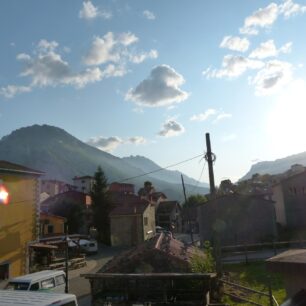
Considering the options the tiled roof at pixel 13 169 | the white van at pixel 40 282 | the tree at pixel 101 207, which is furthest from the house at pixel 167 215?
the white van at pixel 40 282

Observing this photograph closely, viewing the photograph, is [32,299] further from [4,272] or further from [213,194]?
[4,272]

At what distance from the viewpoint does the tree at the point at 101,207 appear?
210 feet

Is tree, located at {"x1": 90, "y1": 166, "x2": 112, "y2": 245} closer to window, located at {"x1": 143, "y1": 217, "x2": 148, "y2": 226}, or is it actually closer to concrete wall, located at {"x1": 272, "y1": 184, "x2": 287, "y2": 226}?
window, located at {"x1": 143, "y1": 217, "x2": 148, "y2": 226}

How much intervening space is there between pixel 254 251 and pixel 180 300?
22467 mm

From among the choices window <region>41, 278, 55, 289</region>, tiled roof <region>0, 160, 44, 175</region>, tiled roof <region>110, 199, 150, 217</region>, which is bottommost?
window <region>41, 278, 55, 289</region>

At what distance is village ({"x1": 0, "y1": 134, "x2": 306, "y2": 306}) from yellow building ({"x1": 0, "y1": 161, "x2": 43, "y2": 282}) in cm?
8

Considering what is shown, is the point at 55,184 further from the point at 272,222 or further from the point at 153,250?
the point at 153,250

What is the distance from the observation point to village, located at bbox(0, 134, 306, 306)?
17.1 m

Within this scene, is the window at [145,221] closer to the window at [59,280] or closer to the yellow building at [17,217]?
the yellow building at [17,217]

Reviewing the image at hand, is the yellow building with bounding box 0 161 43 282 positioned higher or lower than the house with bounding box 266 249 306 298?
higher

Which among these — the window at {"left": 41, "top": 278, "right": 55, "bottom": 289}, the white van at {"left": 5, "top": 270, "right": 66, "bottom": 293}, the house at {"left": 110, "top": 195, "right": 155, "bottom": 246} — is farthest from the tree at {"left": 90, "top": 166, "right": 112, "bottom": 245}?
the window at {"left": 41, "top": 278, "right": 55, "bottom": 289}

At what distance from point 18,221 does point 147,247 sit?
14.1 m

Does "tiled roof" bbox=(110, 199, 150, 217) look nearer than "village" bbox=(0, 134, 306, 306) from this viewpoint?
No

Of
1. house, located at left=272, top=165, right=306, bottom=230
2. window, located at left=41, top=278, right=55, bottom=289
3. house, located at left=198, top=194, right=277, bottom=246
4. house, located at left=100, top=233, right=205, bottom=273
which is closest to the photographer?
house, located at left=100, top=233, right=205, bottom=273
